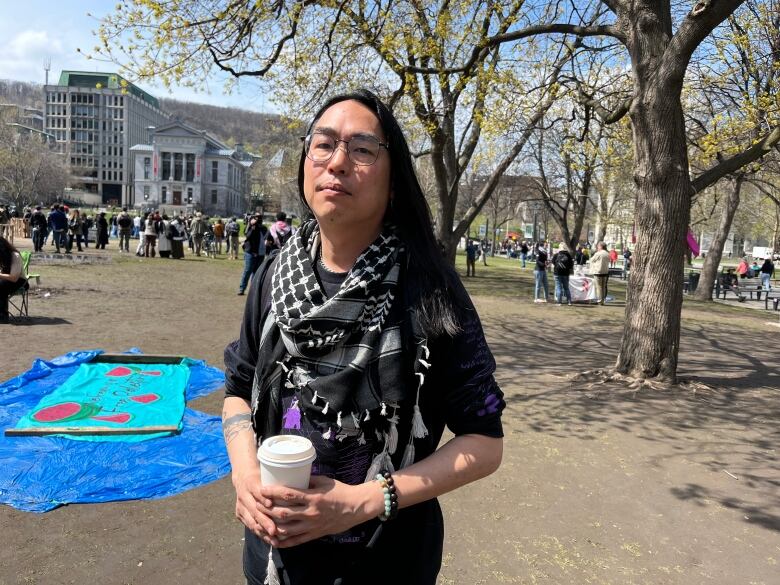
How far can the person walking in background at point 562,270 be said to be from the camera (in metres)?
15.8

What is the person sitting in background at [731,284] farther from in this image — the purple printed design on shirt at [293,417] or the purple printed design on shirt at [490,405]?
the purple printed design on shirt at [293,417]

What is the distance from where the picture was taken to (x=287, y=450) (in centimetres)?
121

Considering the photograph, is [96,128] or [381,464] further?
[96,128]

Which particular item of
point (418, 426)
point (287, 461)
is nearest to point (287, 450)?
point (287, 461)

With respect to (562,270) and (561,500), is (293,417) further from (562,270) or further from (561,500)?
(562,270)

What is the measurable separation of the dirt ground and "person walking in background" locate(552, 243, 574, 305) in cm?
638

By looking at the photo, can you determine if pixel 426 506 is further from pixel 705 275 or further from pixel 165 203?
pixel 165 203

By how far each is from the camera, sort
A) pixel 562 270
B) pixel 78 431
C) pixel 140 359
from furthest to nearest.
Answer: pixel 562 270
pixel 140 359
pixel 78 431

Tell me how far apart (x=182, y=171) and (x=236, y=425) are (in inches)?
5067

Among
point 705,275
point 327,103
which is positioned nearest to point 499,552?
point 327,103

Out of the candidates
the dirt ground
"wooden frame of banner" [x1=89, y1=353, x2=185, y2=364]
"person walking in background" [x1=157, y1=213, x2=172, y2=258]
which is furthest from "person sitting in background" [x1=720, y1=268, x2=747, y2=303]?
"person walking in background" [x1=157, y1=213, x2=172, y2=258]

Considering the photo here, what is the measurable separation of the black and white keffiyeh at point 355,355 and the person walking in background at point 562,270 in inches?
592

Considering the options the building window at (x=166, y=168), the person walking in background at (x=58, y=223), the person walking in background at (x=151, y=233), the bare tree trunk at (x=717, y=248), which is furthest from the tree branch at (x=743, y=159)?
the building window at (x=166, y=168)

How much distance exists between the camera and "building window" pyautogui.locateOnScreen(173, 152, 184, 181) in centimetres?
11919
